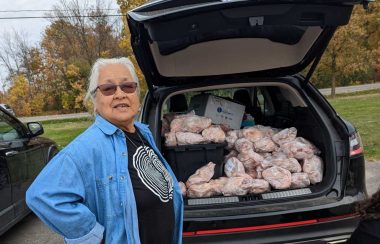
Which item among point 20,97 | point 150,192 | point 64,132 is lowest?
point 20,97

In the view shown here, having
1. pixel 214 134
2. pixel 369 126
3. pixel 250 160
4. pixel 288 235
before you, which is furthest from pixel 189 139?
pixel 369 126

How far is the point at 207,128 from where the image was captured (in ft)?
12.0

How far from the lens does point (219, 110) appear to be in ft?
14.2

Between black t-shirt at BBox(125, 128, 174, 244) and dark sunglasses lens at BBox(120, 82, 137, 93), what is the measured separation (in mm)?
203

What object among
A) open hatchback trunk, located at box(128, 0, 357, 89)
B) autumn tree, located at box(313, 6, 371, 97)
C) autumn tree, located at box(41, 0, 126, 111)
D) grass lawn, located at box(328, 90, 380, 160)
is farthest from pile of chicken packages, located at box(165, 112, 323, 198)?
autumn tree, located at box(313, 6, 371, 97)

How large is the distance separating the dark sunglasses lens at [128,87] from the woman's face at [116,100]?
0.05ft

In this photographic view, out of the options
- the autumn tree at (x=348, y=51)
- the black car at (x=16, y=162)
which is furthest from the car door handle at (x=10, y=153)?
the autumn tree at (x=348, y=51)

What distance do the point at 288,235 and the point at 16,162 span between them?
277cm

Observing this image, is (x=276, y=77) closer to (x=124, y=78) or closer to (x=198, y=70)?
(x=198, y=70)

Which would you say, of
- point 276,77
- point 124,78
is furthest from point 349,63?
point 124,78

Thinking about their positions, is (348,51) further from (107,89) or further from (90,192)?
(90,192)

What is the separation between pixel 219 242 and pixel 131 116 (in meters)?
1.24

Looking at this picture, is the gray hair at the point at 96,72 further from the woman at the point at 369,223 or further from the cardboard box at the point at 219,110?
the cardboard box at the point at 219,110

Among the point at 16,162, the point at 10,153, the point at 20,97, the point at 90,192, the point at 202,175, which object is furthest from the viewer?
the point at 20,97
